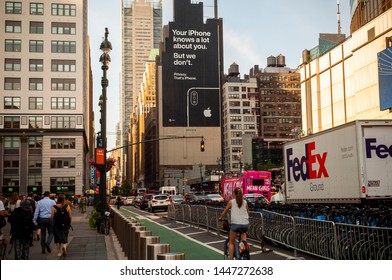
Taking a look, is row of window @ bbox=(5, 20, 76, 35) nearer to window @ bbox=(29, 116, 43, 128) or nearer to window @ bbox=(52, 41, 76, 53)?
window @ bbox=(52, 41, 76, 53)

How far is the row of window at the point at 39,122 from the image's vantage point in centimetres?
7506

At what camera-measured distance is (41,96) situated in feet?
250

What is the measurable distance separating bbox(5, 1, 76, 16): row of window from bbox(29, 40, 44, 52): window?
4.06m

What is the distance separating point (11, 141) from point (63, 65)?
1273 cm

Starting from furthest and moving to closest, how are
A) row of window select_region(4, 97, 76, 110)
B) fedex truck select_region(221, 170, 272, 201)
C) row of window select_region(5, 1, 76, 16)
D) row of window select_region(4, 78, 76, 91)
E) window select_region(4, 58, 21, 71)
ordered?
row of window select_region(4, 97, 76, 110) < row of window select_region(4, 78, 76, 91) < row of window select_region(5, 1, 76, 16) < window select_region(4, 58, 21, 71) < fedex truck select_region(221, 170, 272, 201)

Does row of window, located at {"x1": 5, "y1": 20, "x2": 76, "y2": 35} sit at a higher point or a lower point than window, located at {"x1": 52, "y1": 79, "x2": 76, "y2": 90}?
higher

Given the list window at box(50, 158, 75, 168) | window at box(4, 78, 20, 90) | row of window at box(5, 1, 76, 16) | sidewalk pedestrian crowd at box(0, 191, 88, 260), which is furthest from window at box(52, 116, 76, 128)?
sidewalk pedestrian crowd at box(0, 191, 88, 260)

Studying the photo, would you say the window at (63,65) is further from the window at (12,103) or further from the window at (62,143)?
the window at (62,143)

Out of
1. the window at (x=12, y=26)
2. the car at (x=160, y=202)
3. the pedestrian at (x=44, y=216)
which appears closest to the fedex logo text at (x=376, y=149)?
the pedestrian at (x=44, y=216)

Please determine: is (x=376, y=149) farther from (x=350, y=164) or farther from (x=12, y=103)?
(x=12, y=103)

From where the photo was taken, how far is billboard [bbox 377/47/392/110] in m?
58.5

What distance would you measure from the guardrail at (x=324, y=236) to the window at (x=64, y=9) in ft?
213

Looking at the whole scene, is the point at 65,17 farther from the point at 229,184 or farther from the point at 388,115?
the point at 388,115

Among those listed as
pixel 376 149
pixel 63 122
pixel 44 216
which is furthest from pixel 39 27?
pixel 376 149
